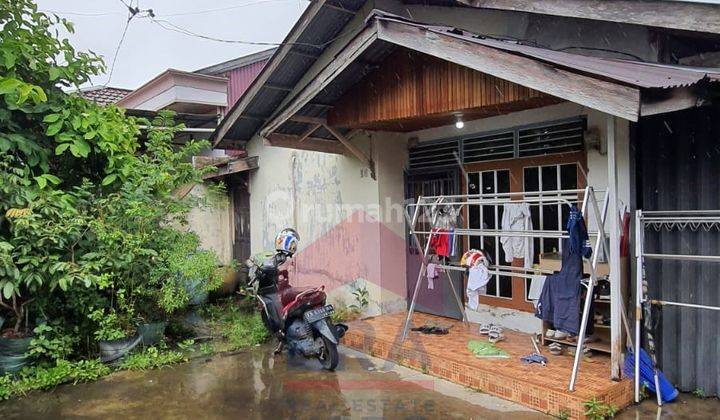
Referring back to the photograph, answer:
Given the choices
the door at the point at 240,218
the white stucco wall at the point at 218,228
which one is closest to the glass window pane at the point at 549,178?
the door at the point at 240,218

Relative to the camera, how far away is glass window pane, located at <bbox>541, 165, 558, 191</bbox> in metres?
5.65

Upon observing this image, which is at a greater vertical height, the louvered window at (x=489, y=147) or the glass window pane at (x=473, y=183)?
the louvered window at (x=489, y=147)

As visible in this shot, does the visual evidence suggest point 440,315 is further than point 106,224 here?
Yes

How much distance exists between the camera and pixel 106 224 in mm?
5770

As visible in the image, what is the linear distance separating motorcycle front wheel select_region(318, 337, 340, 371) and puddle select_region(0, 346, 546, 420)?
0.32 ft

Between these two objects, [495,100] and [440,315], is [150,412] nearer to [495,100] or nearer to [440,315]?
[440,315]

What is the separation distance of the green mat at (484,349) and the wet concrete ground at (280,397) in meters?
0.52

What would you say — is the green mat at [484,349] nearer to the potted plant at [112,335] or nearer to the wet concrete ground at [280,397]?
the wet concrete ground at [280,397]

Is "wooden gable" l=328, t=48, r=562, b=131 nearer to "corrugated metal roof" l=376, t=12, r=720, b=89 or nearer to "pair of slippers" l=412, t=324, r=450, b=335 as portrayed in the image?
"corrugated metal roof" l=376, t=12, r=720, b=89

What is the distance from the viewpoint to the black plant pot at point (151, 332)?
619 centimetres

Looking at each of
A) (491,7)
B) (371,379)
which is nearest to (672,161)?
(491,7)

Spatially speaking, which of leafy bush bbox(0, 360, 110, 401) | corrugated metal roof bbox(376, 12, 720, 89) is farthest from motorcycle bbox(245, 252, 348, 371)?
corrugated metal roof bbox(376, 12, 720, 89)

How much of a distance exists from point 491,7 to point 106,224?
208 inches

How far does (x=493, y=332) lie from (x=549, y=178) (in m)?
1.97
